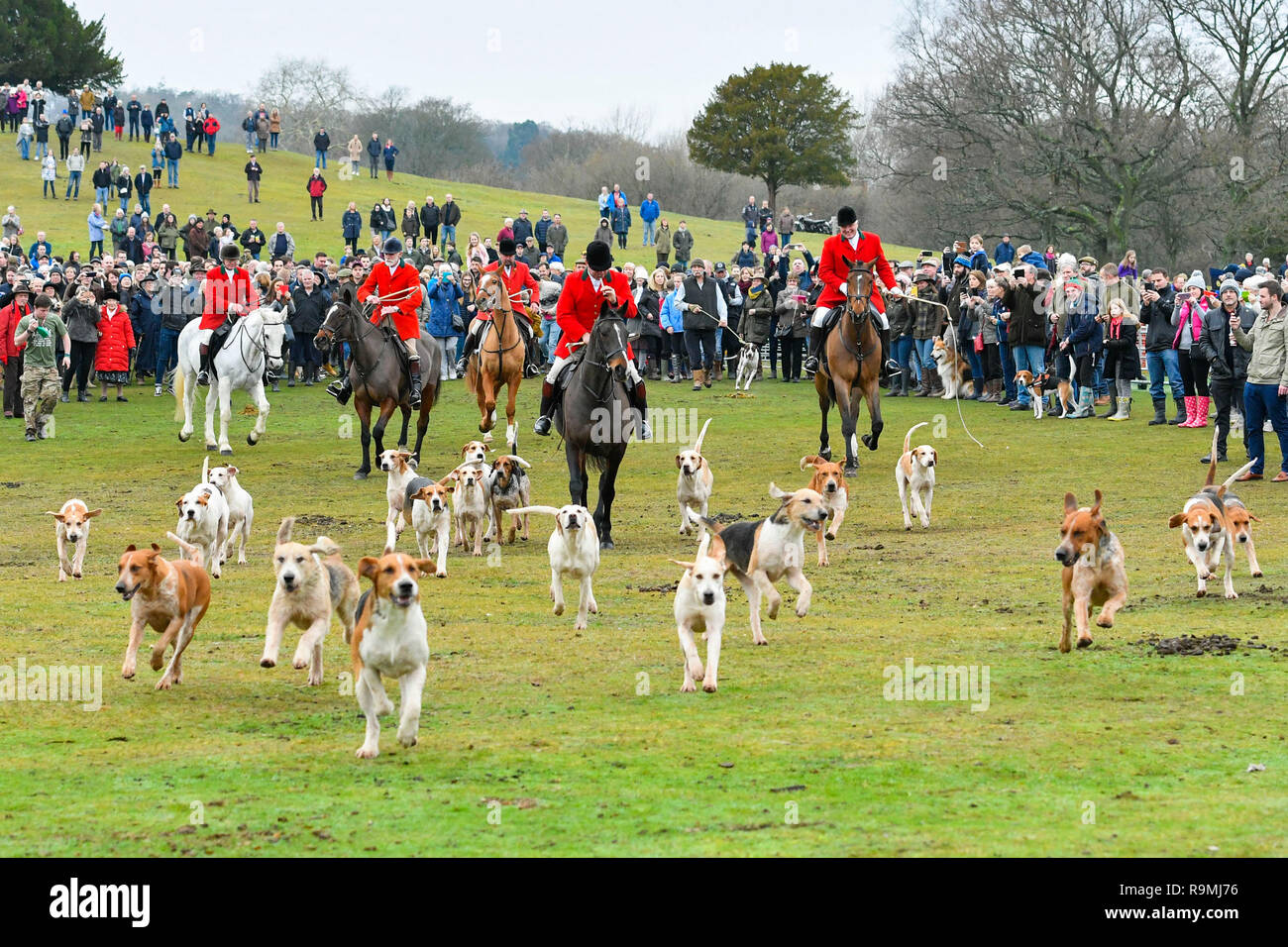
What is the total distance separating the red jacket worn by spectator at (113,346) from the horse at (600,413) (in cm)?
1672

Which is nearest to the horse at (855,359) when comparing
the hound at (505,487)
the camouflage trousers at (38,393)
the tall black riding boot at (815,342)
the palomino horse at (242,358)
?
the tall black riding boot at (815,342)

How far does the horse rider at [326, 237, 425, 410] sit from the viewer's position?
2081 cm

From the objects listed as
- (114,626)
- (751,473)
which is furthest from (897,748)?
(751,473)

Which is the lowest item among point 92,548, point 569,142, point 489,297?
point 92,548

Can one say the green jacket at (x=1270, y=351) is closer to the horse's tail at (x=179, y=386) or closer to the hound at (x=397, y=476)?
the hound at (x=397, y=476)

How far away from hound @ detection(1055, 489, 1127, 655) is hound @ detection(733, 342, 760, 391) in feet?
67.1

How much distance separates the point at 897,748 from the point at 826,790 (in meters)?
0.85

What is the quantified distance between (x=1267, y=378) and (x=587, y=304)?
7807 mm

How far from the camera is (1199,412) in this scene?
77.0ft

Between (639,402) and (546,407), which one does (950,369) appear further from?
(639,402)

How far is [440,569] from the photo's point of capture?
1369cm

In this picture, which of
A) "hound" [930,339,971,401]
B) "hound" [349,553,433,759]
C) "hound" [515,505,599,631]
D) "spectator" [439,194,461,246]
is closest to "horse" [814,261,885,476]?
"hound" [930,339,971,401]

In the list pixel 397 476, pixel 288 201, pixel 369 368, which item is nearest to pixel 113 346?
pixel 369 368
